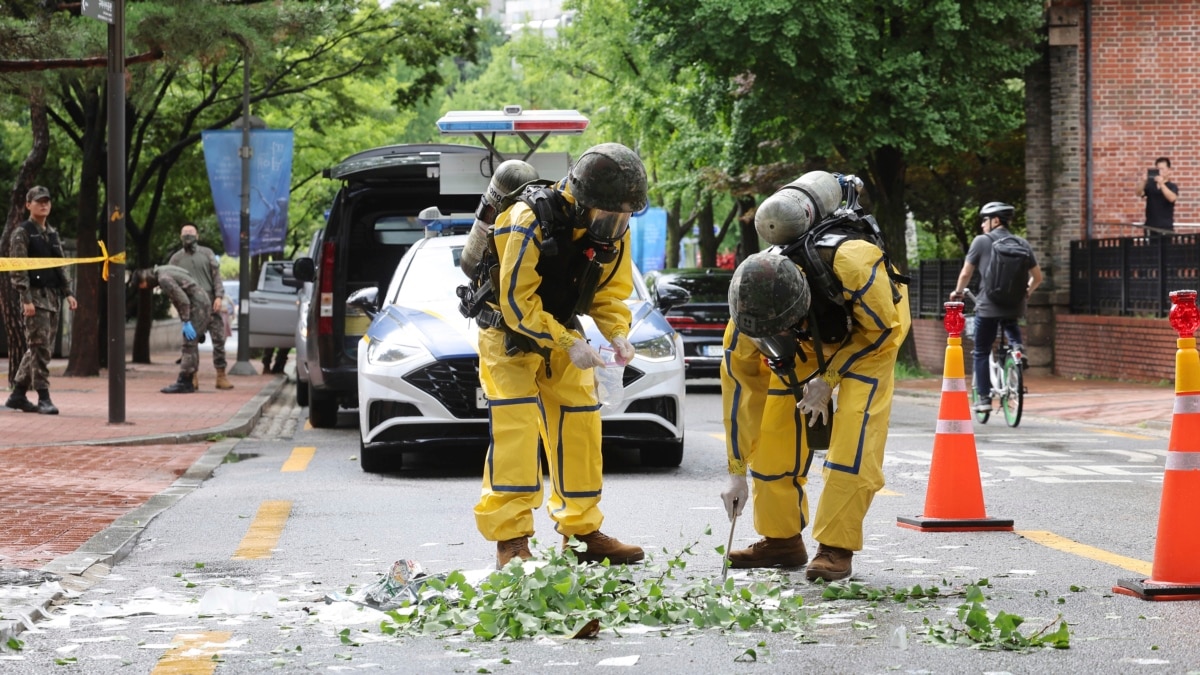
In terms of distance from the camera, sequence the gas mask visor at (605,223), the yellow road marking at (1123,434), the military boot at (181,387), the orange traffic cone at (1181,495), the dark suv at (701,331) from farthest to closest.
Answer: the dark suv at (701,331) → the military boot at (181,387) → the yellow road marking at (1123,434) → the gas mask visor at (605,223) → the orange traffic cone at (1181,495)

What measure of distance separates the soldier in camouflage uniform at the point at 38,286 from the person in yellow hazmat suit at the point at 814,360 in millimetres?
9485

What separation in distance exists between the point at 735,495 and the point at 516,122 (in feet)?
26.9

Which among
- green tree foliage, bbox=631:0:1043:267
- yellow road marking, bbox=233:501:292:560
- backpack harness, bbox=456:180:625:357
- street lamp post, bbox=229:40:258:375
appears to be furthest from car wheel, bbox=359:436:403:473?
street lamp post, bbox=229:40:258:375

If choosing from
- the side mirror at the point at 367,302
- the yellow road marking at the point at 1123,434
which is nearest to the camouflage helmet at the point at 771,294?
the side mirror at the point at 367,302

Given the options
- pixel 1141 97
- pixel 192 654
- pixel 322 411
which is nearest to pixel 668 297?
pixel 322 411

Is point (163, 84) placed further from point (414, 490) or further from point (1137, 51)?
point (414, 490)

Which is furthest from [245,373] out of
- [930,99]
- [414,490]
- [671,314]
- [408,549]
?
[408,549]

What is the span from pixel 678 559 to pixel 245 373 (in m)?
19.2

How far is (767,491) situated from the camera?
21.8 feet

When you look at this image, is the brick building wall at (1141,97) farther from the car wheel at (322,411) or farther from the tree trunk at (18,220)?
the tree trunk at (18,220)

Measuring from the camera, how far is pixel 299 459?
1212 centimetres

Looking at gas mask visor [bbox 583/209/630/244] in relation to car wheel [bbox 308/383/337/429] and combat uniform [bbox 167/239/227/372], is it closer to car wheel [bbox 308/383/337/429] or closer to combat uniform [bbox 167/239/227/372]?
car wheel [bbox 308/383/337/429]

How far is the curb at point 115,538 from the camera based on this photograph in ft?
18.8

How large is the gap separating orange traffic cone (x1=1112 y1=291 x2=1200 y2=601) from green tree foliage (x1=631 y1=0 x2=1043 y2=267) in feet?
52.0
